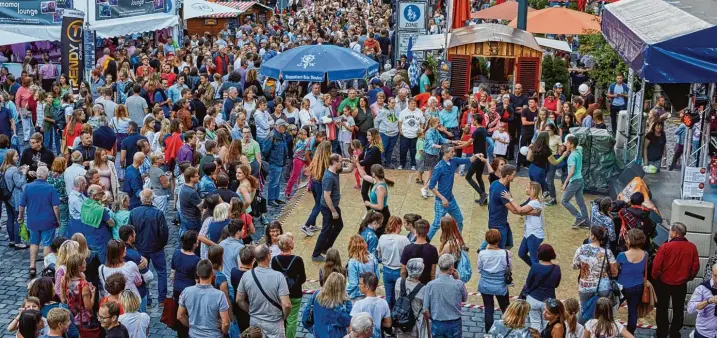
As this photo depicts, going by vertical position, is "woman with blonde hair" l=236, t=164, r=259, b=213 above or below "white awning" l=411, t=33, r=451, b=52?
below

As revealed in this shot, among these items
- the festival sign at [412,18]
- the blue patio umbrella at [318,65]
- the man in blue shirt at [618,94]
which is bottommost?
the man in blue shirt at [618,94]

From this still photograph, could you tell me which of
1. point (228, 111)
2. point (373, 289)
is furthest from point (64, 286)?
point (228, 111)

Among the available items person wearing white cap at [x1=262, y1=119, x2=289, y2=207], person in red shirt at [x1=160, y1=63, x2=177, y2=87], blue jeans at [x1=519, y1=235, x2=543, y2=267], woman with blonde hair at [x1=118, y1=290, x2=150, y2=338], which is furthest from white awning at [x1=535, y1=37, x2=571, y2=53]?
woman with blonde hair at [x1=118, y1=290, x2=150, y2=338]

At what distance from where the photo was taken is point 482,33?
20078 mm

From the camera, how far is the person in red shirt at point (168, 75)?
18.4 metres

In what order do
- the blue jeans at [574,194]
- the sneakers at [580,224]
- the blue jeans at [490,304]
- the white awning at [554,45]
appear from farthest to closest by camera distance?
the white awning at [554,45] → the sneakers at [580,224] → the blue jeans at [574,194] → the blue jeans at [490,304]

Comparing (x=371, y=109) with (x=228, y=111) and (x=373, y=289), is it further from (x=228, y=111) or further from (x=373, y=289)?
(x=373, y=289)

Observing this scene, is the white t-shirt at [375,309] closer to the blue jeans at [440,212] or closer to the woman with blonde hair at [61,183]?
the blue jeans at [440,212]

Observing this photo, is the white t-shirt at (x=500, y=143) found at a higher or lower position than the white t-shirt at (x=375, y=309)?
higher

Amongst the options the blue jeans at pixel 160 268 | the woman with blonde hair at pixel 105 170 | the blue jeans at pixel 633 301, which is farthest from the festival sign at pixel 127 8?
the blue jeans at pixel 633 301

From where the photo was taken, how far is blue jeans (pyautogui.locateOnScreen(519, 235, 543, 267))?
395 inches

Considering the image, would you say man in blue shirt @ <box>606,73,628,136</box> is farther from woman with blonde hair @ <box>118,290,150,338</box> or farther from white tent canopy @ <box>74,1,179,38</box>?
woman with blonde hair @ <box>118,290,150,338</box>

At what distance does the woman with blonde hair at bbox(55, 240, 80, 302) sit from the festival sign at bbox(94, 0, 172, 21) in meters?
16.9

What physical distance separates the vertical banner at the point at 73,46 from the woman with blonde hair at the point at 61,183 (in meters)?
7.45
